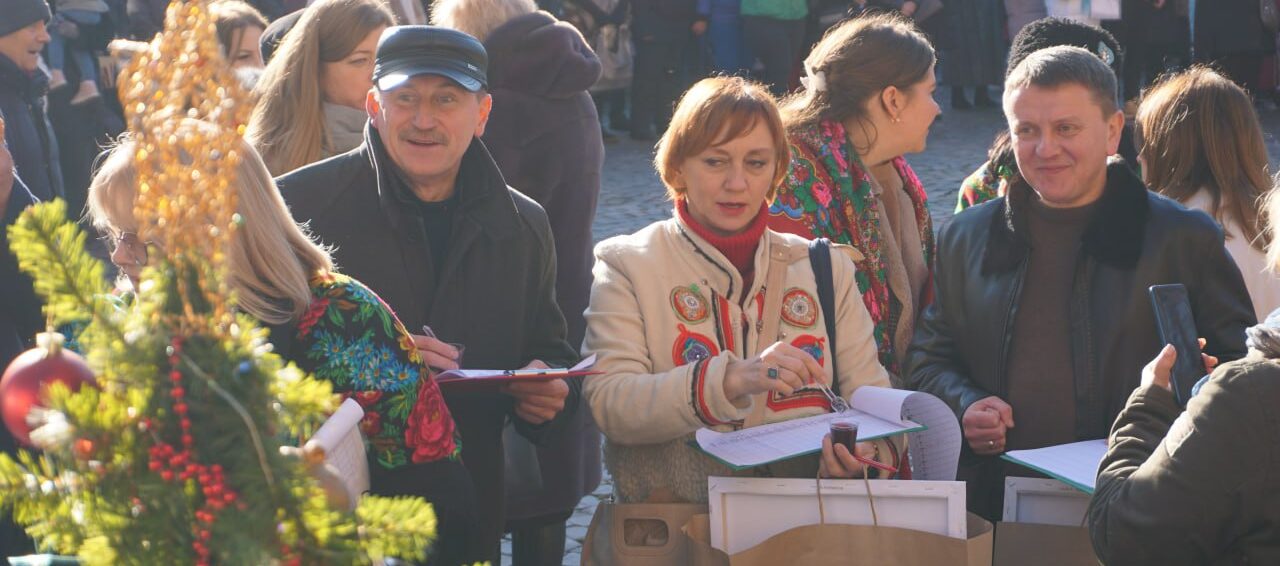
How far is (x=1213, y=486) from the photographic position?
240cm

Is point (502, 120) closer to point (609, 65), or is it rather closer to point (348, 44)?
point (348, 44)

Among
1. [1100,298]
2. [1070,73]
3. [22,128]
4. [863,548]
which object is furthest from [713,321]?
[22,128]

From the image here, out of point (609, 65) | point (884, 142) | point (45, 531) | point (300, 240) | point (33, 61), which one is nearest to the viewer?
point (45, 531)

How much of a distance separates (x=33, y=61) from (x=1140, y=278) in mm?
5747

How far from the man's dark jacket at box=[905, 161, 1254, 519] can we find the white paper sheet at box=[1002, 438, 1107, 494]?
21 centimetres

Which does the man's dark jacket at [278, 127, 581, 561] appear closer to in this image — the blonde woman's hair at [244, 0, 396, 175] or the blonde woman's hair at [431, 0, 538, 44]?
the blonde woman's hair at [244, 0, 396, 175]

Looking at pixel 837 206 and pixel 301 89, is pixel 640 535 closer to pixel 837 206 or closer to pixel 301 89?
pixel 837 206

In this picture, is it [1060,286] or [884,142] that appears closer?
[1060,286]

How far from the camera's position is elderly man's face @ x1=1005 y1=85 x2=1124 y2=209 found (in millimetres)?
3664

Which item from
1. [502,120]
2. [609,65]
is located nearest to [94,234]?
[609,65]

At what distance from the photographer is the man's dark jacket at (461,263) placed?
3.56 m

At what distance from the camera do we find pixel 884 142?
4480 millimetres

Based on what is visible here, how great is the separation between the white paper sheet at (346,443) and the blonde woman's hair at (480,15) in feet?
9.80

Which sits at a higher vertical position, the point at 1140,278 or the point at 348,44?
the point at 348,44
